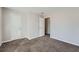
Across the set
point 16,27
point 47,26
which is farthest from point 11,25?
point 47,26

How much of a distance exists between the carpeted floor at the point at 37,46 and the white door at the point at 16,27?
0.09 meters

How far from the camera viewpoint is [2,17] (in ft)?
4.67

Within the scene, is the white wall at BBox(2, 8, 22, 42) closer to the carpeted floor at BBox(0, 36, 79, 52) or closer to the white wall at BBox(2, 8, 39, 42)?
the white wall at BBox(2, 8, 39, 42)

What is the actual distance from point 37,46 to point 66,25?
2.09 feet

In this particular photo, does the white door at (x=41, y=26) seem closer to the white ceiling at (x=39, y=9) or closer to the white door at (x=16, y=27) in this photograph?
the white ceiling at (x=39, y=9)

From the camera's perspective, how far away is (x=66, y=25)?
1.52 metres

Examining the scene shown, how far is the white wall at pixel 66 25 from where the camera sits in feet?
4.68

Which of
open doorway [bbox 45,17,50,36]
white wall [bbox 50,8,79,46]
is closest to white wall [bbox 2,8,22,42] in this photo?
open doorway [bbox 45,17,50,36]

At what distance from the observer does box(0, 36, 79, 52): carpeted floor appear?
1.42m

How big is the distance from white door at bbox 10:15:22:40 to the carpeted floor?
0.09 metres

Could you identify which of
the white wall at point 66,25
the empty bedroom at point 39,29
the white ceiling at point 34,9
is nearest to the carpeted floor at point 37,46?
the empty bedroom at point 39,29
